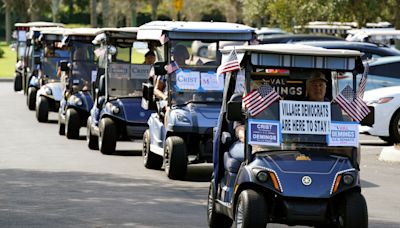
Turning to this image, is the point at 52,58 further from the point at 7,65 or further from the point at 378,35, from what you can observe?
the point at 7,65

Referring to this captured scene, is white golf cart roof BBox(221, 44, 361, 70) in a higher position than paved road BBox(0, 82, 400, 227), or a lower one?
higher

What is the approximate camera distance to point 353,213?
9.86 metres

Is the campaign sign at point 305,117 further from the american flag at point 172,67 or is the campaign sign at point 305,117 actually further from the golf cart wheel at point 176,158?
the american flag at point 172,67

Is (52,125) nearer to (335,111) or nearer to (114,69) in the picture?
(114,69)

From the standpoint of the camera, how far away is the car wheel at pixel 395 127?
20156 mm

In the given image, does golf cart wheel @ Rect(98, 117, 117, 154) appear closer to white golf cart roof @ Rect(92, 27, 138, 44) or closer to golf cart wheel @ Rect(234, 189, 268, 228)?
white golf cart roof @ Rect(92, 27, 138, 44)

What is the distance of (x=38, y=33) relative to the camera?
31.2 metres

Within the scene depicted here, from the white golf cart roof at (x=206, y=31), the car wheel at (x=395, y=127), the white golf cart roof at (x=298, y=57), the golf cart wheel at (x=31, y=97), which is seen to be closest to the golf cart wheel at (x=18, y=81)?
the golf cart wheel at (x=31, y=97)

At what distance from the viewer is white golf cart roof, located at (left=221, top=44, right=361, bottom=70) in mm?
10398

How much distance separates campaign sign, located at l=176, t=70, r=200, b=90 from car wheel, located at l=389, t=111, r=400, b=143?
4.94m

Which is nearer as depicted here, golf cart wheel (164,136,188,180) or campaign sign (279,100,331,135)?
campaign sign (279,100,331,135)

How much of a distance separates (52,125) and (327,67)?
15147 mm

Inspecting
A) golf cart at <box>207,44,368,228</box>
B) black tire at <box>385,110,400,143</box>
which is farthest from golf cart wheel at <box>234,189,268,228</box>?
black tire at <box>385,110,400,143</box>

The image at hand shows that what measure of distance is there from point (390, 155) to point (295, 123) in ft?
Result: 25.3
